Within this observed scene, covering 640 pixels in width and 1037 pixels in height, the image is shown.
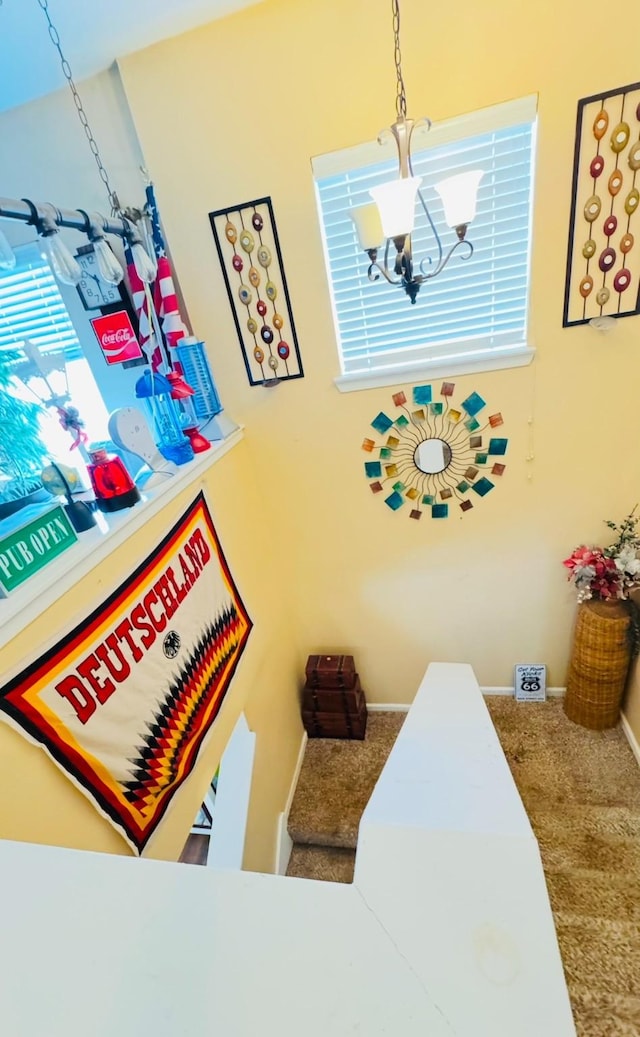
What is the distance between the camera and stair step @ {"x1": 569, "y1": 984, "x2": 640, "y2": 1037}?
1.29m

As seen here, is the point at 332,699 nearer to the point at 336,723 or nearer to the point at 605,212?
the point at 336,723

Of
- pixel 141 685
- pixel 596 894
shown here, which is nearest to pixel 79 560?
pixel 141 685

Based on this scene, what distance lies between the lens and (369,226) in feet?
3.87

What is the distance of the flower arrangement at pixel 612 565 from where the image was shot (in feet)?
6.26

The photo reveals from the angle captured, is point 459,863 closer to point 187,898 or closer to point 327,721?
point 187,898

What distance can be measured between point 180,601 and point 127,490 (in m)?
0.40

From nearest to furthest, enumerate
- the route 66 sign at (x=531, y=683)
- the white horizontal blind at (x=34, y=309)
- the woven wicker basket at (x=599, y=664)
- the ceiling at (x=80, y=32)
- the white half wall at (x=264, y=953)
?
1. the white half wall at (x=264, y=953)
2. the ceiling at (x=80, y=32)
3. the white horizontal blind at (x=34, y=309)
4. the woven wicker basket at (x=599, y=664)
5. the route 66 sign at (x=531, y=683)

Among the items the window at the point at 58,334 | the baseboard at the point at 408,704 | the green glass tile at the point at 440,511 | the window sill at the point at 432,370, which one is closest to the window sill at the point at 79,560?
the window at the point at 58,334

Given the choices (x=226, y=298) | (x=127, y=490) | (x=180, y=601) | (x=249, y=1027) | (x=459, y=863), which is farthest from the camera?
(x=226, y=298)

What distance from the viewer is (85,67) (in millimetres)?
1522

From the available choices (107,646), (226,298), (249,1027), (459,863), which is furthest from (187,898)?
(226,298)

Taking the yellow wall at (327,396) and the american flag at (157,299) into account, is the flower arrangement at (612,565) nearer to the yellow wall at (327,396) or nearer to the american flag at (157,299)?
the yellow wall at (327,396)

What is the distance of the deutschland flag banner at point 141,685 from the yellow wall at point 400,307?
0.71 m

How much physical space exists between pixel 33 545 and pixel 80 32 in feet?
5.14
